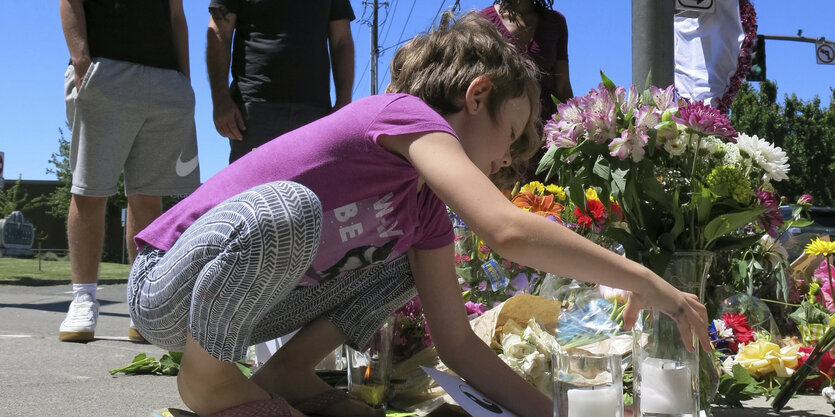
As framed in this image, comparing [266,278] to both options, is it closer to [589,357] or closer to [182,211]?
[182,211]

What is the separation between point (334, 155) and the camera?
76.0 inches

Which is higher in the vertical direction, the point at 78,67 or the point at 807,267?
the point at 78,67

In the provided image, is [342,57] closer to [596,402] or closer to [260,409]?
[260,409]

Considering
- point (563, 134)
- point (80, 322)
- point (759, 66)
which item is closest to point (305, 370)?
point (563, 134)

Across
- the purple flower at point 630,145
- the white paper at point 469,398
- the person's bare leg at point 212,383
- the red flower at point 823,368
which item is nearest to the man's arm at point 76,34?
the person's bare leg at point 212,383

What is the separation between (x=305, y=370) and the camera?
2.23 metres

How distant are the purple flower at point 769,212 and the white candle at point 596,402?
27.3 inches

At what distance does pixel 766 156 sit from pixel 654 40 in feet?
4.56

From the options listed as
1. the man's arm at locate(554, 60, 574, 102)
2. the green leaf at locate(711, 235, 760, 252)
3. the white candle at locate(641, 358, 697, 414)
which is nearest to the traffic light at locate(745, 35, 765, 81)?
the man's arm at locate(554, 60, 574, 102)

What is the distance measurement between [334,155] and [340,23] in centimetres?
217

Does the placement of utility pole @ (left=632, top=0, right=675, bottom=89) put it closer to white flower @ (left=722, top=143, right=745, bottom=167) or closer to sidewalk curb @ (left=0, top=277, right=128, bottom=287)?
white flower @ (left=722, top=143, right=745, bottom=167)

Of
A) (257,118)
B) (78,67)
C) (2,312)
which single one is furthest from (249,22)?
(2,312)

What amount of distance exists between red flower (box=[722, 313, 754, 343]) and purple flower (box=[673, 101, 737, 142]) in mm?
1078

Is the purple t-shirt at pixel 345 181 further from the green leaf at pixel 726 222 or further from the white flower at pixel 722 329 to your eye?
the white flower at pixel 722 329
